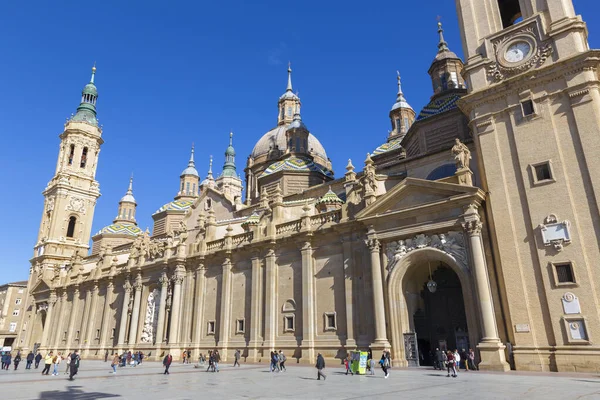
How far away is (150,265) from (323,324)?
1930 centimetres

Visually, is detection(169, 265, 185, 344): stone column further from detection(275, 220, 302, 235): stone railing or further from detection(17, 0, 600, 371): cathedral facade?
detection(275, 220, 302, 235): stone railing

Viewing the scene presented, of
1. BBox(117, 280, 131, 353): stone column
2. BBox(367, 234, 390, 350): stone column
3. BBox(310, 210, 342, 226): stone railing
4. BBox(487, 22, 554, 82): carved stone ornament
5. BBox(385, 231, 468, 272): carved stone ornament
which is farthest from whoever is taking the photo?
BBox(117, 280, 131, 353): stone column

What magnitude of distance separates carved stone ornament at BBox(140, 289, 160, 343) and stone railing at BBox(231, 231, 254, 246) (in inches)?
398

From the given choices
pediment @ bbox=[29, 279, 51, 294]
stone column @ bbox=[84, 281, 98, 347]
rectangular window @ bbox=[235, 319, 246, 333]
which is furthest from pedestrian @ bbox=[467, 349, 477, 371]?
pediment @ bbox=[29, 279, 51, 294]

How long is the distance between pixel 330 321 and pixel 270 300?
4.75m

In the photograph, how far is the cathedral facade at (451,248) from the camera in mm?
18953

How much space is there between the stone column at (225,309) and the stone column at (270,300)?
411 centimetres

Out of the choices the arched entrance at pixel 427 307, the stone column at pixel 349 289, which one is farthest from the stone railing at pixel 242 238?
the arched entrance at pixel 427 307

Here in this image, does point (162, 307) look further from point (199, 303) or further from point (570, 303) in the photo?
point (570, 303)

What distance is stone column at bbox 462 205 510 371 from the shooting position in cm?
1866

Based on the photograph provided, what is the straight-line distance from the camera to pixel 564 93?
20.8 m

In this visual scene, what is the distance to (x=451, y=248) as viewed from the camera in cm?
2166

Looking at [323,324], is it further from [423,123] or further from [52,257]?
[52,257]

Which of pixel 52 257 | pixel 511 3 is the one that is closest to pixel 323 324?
pixel 511 3
